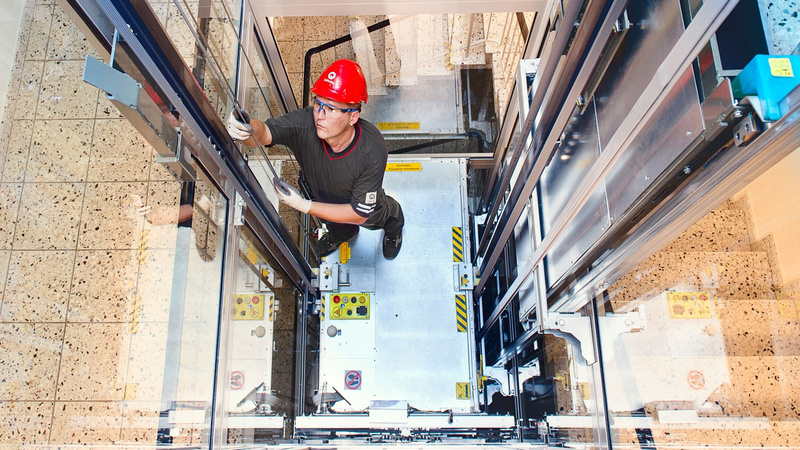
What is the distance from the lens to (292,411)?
138 inches

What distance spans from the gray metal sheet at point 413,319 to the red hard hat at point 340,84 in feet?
5.50

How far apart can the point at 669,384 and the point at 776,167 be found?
1.47 metres

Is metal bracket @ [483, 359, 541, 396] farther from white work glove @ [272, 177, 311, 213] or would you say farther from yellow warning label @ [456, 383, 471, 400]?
white work glove @ [272, 177, 311, 213]

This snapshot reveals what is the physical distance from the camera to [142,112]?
1489 millimetres

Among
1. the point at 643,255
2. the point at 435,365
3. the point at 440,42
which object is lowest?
the point at 435,365

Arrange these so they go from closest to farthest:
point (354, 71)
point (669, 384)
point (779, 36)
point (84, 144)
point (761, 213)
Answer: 1. point (779, 36)
2. point (761, 213)
3. point (669, 384)
4. point (354, 71)
5. point (84, 144)

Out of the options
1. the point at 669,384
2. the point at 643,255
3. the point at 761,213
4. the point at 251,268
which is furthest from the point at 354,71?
the point at 669,384

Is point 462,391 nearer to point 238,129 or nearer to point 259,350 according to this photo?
point 259,350

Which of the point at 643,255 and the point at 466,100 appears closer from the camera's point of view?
the point at 643,255

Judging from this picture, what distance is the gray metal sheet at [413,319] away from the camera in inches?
152

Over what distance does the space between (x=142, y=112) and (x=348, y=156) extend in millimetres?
1681

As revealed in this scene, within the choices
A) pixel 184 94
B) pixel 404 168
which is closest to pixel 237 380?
pixel 184 94

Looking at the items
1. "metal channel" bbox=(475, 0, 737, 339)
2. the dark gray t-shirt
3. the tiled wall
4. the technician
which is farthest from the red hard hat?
"metal channel" bbox=(475, 0, 737, 339)

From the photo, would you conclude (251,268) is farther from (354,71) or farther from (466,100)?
Answer: (466,100)
